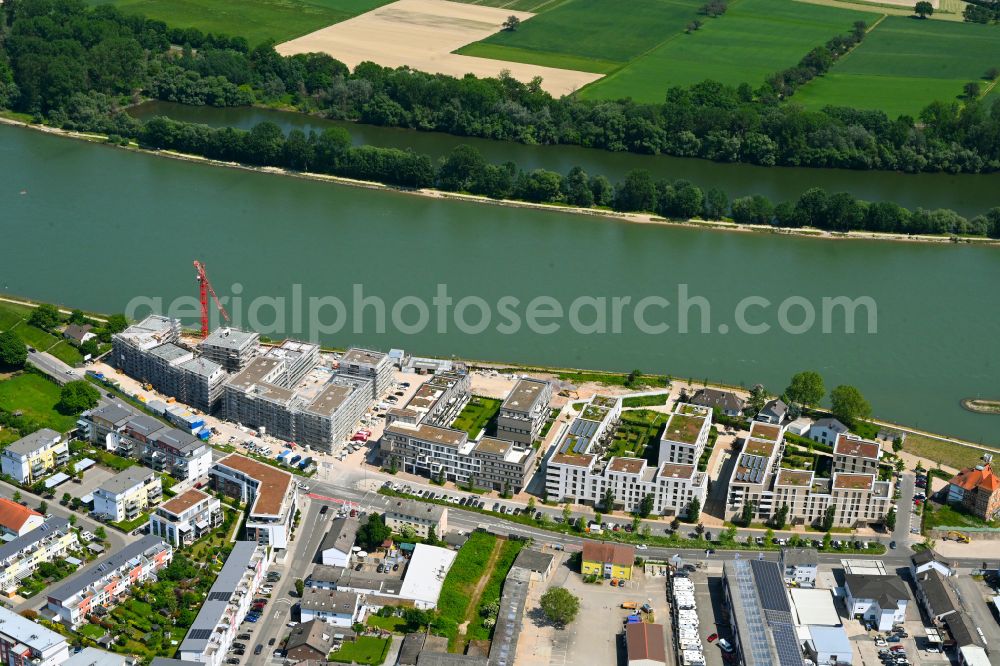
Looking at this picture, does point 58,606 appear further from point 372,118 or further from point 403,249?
point 372,118

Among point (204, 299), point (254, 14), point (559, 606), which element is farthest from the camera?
point (254, 14)

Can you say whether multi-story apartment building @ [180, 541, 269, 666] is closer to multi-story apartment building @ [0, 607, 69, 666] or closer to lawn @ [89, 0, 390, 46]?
multi-story apartment building @ [0, 607, 69, 666]

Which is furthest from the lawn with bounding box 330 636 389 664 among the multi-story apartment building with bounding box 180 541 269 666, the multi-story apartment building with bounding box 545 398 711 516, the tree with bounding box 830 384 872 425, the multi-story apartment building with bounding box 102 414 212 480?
the tree with bounding box 830 384 872 425

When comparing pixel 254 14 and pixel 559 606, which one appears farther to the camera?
pixel 254 14

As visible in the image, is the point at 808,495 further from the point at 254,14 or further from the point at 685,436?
the point at 254,14

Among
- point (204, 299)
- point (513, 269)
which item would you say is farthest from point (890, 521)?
point (204, 299)

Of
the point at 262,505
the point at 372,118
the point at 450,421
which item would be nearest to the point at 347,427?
the point at 450,421

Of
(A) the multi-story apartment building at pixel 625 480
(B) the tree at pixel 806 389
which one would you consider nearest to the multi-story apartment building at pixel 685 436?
(A) the multi-story apartment building at pixel 625 480

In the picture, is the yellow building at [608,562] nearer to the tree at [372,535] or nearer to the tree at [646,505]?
the tree at [646,505]
